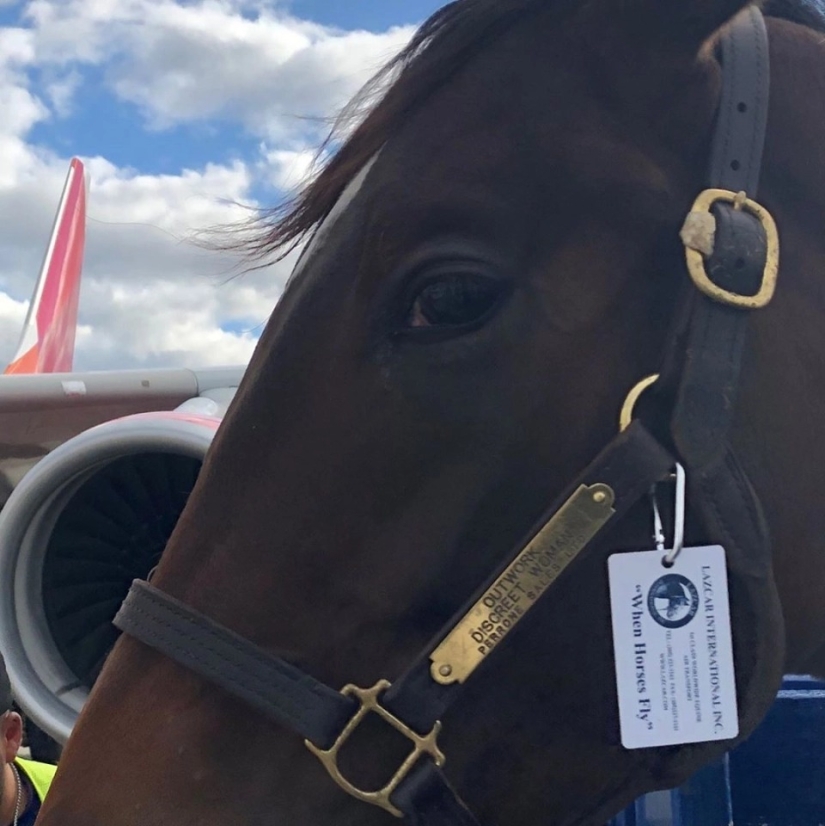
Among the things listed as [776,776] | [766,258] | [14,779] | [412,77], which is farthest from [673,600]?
[14,779]

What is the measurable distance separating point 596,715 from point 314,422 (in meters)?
0.47

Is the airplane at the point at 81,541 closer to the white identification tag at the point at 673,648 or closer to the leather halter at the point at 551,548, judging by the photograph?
the leather halter at the point at 551,548

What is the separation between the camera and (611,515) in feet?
3.65

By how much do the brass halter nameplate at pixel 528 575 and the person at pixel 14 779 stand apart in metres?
1.78

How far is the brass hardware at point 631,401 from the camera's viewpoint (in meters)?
1.13

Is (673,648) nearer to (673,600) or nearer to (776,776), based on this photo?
(673,600)

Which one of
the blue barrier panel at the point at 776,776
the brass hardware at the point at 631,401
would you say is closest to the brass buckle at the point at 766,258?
the brass hardware at the point at 631,401

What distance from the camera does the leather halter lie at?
111 centimetres

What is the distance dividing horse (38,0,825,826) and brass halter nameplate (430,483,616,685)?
2 cm

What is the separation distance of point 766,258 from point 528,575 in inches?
17.9

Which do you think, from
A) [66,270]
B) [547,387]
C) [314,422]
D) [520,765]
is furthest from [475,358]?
[66,270]

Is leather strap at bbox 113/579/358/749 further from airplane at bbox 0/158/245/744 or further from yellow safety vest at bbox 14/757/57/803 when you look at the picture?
airplane at bbox 0/158/245/744

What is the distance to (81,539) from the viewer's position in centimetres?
332

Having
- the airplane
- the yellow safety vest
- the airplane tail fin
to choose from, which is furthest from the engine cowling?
the airplane tail fin
